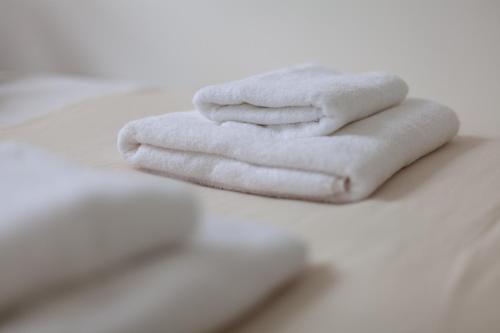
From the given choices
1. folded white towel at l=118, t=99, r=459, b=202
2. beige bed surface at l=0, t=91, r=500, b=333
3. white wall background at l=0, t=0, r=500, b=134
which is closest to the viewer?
beige bed surface at l=0, t=91, r=500, b=333

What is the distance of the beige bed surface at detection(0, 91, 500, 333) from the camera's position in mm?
Result: 652

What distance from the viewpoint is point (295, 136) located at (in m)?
1.11

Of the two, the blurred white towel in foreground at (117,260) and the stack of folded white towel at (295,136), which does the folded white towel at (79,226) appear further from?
the stack of folded white towel at (295,136)

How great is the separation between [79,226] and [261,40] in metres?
2.01

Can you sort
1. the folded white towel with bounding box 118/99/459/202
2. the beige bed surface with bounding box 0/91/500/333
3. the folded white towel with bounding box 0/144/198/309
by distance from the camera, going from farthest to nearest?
the folded white towel with bounding box 118/99/459/202 → the beige bed surface with bounding box 0/91/500/333 → the folded white towel with bounding box 0/144/198/309

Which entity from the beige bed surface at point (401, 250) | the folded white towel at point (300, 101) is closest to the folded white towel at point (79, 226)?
the beige bed surface at point (401, 250)

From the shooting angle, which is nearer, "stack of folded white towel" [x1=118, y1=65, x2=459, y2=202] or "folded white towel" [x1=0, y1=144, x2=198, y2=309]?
"folded white towel" [x1=0, y1=144, x2=198, y2=309]

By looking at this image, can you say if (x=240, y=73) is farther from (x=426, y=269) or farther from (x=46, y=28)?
(x=426, y=269)

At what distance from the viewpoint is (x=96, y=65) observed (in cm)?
310

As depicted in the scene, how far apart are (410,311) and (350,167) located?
1.14 feet

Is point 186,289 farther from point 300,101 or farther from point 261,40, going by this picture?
point 261,40

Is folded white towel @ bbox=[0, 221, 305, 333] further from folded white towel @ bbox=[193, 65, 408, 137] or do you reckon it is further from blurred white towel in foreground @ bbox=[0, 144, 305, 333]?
folded white towel @ bbox=[193, 65, 408, 137]

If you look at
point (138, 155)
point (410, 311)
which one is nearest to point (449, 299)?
point (410, 311)

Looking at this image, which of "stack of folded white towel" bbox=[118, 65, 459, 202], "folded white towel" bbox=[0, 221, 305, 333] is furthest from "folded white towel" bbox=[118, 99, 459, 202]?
"folded white towel" bbox=[0, 221, 305, 333]
